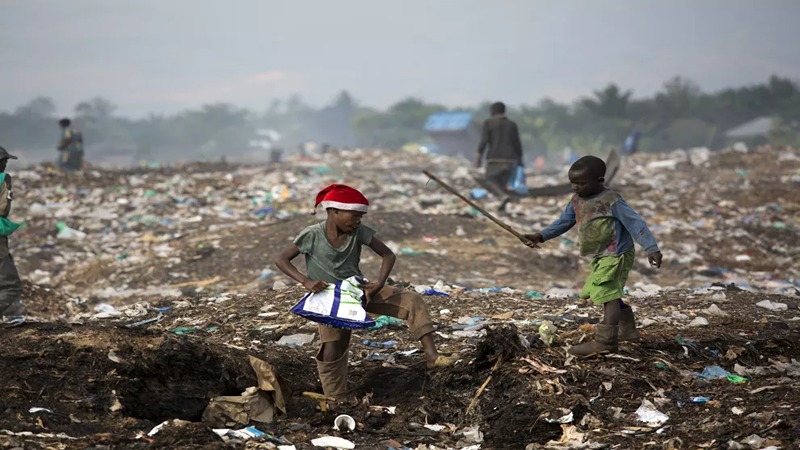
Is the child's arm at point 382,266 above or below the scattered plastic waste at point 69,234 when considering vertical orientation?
above

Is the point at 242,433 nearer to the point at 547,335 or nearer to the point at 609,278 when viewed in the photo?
the point at 547,335

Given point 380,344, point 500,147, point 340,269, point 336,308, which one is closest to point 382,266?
point 340,269

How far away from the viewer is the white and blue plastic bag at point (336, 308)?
13.9ft

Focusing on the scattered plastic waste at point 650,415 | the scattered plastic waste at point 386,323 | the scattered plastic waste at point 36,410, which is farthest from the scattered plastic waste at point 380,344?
the scattered plastic waste at point 36,410

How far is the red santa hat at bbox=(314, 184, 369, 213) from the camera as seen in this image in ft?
13.7

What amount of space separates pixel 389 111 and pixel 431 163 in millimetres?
34361

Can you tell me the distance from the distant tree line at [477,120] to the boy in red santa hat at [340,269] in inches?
1343

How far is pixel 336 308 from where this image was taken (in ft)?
13.9

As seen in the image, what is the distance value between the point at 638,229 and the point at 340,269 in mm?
1621

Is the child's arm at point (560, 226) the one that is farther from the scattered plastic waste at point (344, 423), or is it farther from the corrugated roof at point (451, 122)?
the corrugated roof at point (451, 122)

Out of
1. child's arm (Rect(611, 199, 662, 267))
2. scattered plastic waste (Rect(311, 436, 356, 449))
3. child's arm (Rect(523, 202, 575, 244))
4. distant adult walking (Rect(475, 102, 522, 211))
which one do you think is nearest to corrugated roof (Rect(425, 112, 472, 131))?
distant adult walking (Rect(475, 102, 522, 211))

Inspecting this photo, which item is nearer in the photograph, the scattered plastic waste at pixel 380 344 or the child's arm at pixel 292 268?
the child's arm at pixel 292 268

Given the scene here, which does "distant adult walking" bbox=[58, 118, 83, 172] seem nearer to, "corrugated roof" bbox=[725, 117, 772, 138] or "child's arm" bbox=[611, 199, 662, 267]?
"child's arm" bbox=[611, 199, 662, 267]

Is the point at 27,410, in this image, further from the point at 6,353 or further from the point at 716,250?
the point at 716,250
